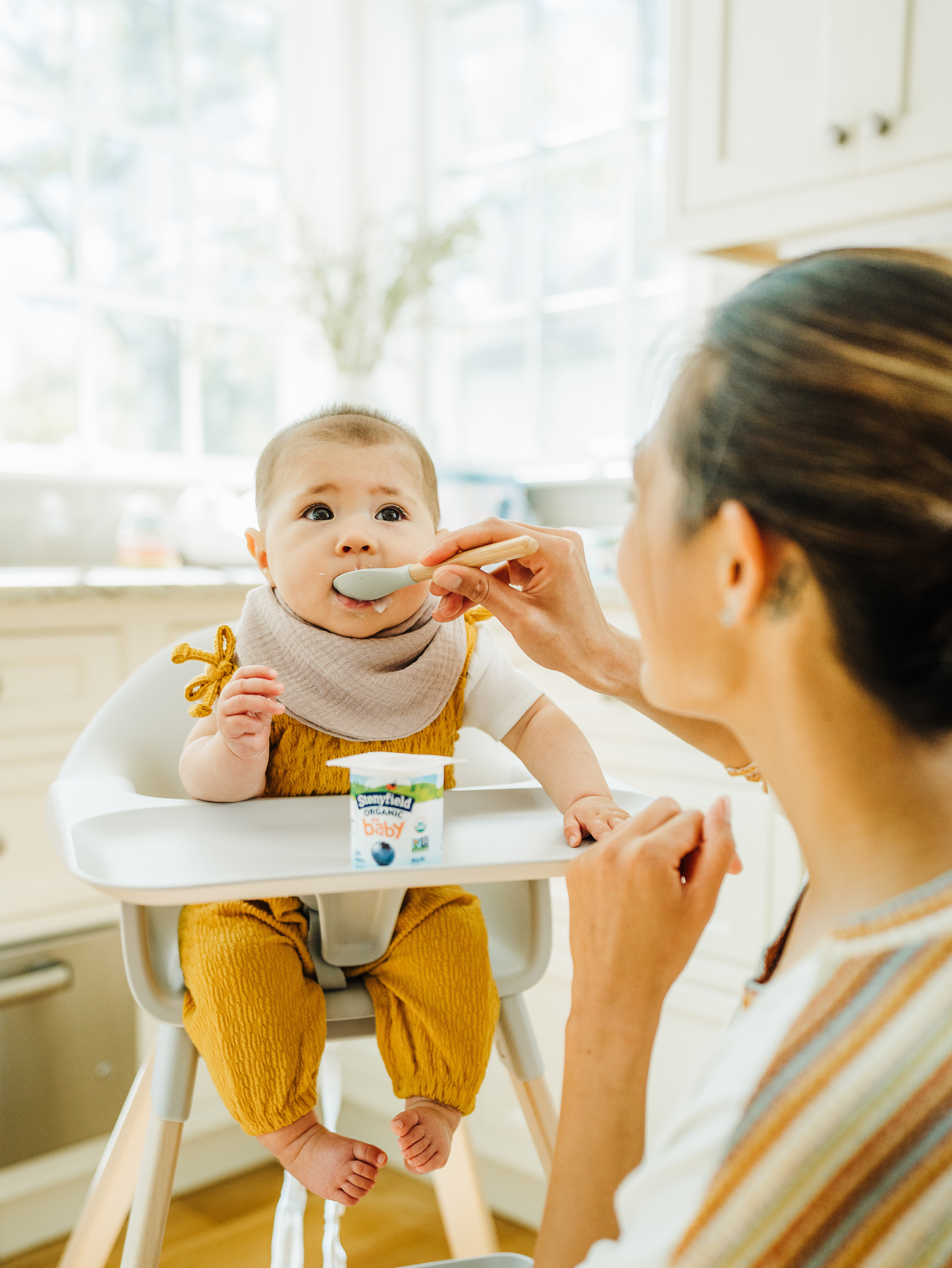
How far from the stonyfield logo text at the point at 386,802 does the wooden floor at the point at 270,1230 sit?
1.39 m

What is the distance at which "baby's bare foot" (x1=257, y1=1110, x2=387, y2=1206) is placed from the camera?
95 centimetres

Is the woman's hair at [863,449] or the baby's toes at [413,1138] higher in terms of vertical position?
the woman's hair at [863,449]

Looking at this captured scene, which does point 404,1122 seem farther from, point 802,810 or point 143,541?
point 143,541

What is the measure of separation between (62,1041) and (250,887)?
1.30m

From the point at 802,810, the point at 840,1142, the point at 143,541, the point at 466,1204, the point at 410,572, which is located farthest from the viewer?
the point at 143,541

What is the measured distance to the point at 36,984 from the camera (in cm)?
174

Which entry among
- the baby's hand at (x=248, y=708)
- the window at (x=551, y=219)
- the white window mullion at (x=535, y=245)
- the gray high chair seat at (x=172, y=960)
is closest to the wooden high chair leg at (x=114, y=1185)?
the gray high chair seat at (x=172, y=960)

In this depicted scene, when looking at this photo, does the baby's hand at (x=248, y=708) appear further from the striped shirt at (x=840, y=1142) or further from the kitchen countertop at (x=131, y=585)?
the kitchen countertop at (x=131, y=585)

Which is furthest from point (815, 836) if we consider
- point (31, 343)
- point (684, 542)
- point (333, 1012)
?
point (31, 343)

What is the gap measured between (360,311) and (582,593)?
1956 millimetres

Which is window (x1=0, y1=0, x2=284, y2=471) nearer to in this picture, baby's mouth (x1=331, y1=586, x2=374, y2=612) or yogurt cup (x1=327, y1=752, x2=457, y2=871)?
baby's mouth (x1=331, y1=586, x2=374, y2=612)

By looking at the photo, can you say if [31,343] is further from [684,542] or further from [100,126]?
[684,542]

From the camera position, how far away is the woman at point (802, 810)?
1.64 feet

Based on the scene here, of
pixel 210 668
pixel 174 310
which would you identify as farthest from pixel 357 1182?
pixel 174 310
